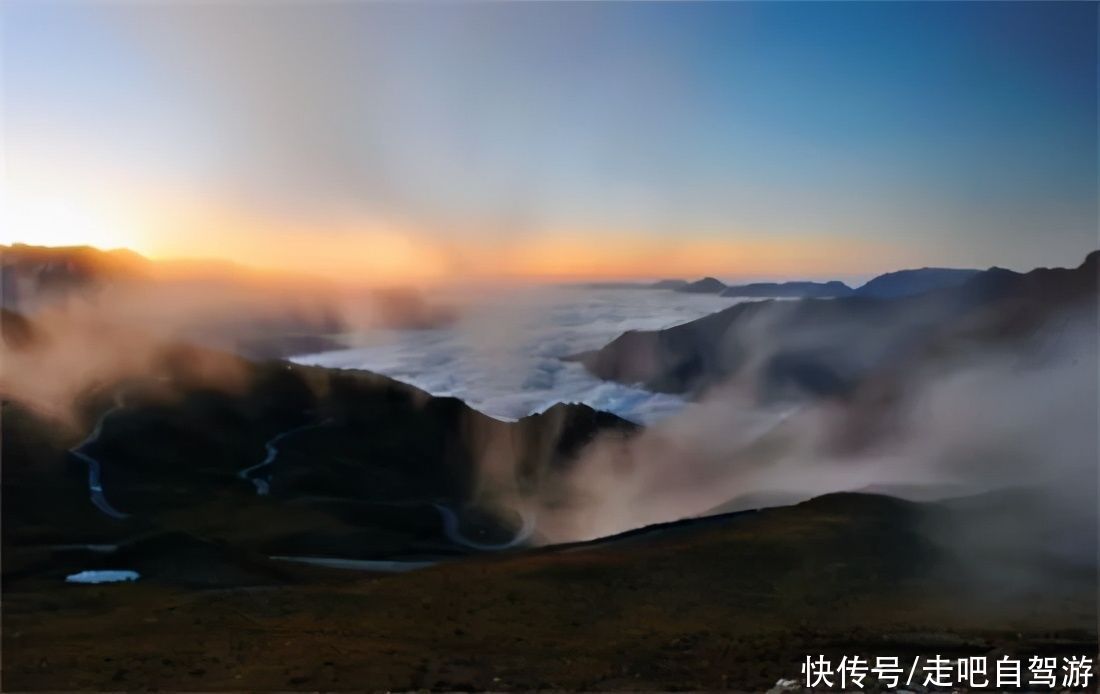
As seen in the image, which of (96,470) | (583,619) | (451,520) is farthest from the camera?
(451,520)

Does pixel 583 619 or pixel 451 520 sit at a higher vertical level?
pixel 583 619

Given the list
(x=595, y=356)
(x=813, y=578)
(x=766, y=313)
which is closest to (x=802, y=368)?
Answer: (x=766, y=313)

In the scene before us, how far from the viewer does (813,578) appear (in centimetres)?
2377

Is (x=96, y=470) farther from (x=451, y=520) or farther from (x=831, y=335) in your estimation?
(x=831, y=335)

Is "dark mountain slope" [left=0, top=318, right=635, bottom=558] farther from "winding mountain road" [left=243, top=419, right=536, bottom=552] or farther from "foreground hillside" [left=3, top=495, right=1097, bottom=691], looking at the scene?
"foreground hillside" [left=3, top=495, right=1097, bottom=691]

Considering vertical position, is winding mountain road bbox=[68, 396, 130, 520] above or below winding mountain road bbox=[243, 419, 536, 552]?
above

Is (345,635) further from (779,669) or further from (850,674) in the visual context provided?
(850,674)

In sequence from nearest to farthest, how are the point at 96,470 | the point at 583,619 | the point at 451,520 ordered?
1. the point at 583,619
2. the point at 96,470
3. the point at 451,520

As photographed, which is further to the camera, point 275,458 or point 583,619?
point 275,458

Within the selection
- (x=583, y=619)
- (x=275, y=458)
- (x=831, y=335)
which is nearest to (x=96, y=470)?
(x=275, y=458)

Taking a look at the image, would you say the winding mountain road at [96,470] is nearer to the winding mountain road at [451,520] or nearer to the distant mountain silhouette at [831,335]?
the winding mountain road at [451,520]

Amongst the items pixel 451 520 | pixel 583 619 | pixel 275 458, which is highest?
pixel 583 619

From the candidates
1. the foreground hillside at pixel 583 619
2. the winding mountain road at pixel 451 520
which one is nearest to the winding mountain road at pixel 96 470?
the winding mountain road at pixel 451 520

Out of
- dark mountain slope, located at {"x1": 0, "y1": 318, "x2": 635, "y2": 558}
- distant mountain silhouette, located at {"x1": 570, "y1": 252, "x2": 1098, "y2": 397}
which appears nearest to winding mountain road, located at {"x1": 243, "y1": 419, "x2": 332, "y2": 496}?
dark mountain slope, located at {"x1": 0, "y1": 318, "x2": 635, "y2": 558}
